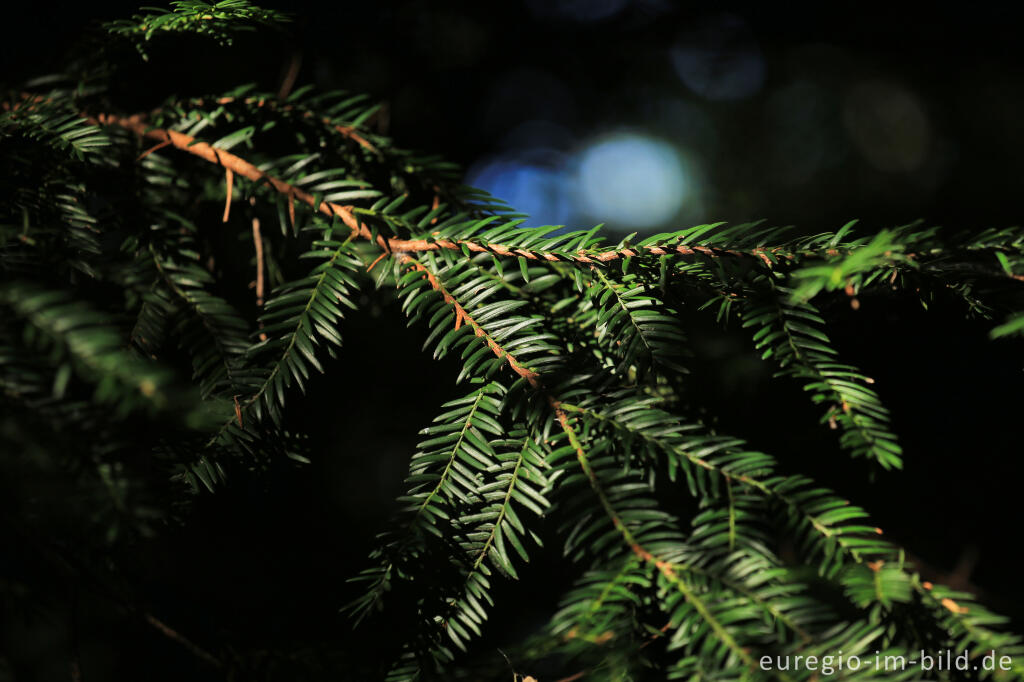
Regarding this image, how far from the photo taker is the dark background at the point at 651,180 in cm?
79

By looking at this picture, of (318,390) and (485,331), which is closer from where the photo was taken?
(485,331)

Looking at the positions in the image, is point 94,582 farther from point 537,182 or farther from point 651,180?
point 651,180

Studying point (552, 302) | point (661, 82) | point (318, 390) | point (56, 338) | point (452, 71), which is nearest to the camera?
point (56, 338)

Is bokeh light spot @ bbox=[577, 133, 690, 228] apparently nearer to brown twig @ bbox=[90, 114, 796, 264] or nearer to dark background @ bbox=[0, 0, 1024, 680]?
dark background @ bbox=[0, 0, 1024, 680]

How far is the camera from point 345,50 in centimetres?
125

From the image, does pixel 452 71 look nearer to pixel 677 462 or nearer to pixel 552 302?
pixel 552 302

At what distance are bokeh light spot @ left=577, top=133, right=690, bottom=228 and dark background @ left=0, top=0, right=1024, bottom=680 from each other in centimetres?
3

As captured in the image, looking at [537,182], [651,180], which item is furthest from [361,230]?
[651,180]

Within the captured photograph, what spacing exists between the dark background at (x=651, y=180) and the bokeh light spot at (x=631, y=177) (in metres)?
0.03

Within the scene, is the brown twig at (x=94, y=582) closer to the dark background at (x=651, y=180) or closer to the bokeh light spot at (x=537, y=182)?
the dark background at (x=651, y=180)

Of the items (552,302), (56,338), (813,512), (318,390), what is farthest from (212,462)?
(318,390)

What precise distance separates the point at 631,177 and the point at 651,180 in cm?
13

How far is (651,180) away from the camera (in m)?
2.45

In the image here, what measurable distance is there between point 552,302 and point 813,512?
1.09 feet
